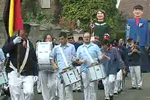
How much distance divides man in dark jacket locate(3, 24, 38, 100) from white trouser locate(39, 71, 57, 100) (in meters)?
2.43

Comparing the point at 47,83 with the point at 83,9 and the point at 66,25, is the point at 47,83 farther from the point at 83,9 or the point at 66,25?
the point at 83,9

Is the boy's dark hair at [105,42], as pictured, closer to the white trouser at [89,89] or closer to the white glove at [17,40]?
the white trouser at [89,89]

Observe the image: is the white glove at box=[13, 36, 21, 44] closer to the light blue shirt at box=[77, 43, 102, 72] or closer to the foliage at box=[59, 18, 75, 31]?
the light blue shirt at box=[77, 43, 102, 72]

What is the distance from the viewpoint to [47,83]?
14.2 metres

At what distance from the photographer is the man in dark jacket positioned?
11.5 m

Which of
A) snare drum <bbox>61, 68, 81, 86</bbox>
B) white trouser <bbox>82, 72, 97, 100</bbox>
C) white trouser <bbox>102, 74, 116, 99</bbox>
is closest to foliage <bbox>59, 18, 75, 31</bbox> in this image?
white trouser <bbox>102, 74, 116, 99</bbox>

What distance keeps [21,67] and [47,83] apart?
272cm

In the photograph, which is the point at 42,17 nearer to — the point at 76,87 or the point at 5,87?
the point at 76,87

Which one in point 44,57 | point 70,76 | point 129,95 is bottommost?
point 129,95

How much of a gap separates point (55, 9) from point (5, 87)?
82.1 feet

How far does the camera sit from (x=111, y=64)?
52.3 feet

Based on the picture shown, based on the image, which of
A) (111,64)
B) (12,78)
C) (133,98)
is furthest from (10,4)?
(133,98)

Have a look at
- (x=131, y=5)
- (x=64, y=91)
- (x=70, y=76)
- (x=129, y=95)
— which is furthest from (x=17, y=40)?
(x=131, y=5)

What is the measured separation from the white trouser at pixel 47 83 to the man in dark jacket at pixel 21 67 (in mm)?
2425
